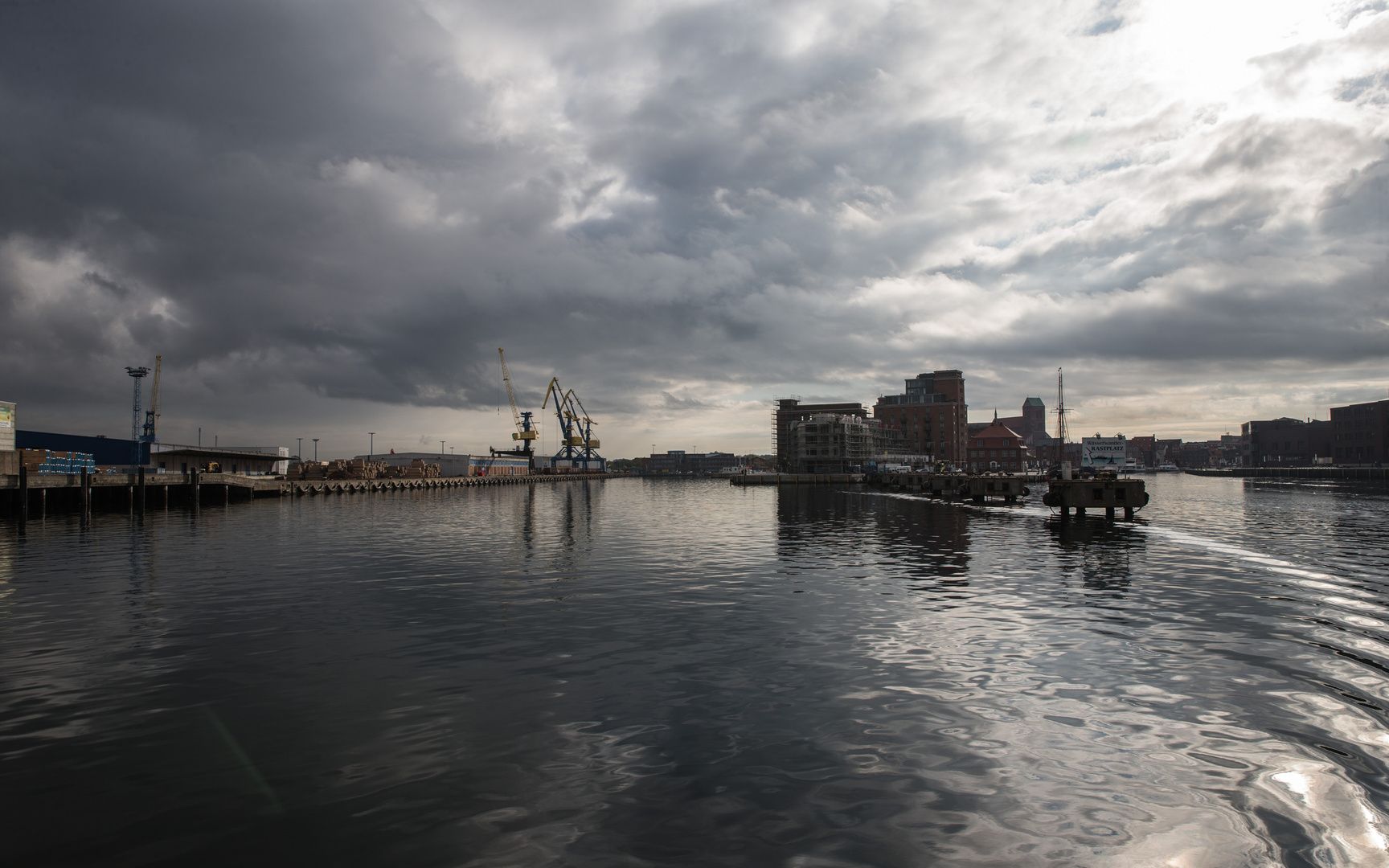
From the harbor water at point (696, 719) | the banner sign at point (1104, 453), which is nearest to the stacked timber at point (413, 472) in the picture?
the harbor water at point (696, 719)

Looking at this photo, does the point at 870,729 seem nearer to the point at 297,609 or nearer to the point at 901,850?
the point at 901,850

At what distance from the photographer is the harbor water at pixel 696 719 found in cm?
796

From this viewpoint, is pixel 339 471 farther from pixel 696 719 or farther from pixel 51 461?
pixel 696 719

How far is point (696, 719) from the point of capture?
11.7 meters

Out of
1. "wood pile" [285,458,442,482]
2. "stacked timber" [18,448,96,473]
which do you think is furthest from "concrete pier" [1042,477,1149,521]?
"wood pile" [285,458,442,482]

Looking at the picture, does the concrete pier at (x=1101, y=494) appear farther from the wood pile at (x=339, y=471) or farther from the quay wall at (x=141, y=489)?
the wood pile at (x=339, y=471)

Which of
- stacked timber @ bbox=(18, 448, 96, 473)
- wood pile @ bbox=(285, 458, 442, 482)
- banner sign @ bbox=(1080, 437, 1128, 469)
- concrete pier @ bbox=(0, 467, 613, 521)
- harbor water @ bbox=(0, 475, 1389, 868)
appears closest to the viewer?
harbor water @ bbox=(0, 475, 1389, 868)

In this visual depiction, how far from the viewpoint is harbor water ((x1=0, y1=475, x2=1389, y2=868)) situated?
7.96 meters

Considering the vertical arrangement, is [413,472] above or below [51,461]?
below

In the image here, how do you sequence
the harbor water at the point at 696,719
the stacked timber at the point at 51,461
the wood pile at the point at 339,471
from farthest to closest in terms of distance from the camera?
the wood pile at the point at 339,471, the stacked timber at the point at 51,461, the harbor water at the point at 696,719

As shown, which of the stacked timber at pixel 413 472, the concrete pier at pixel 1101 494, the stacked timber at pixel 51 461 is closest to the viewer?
the concrete pier at pixel 1101 494

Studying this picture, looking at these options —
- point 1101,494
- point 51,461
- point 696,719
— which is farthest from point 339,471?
point 696,719

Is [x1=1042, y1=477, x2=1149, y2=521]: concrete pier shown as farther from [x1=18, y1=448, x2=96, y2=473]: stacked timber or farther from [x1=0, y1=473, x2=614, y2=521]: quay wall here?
[x1=18, y1=448, x2=96, y2=473]: stacked timber

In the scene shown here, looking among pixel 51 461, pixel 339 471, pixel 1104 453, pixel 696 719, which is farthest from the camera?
pixel 1104 453
